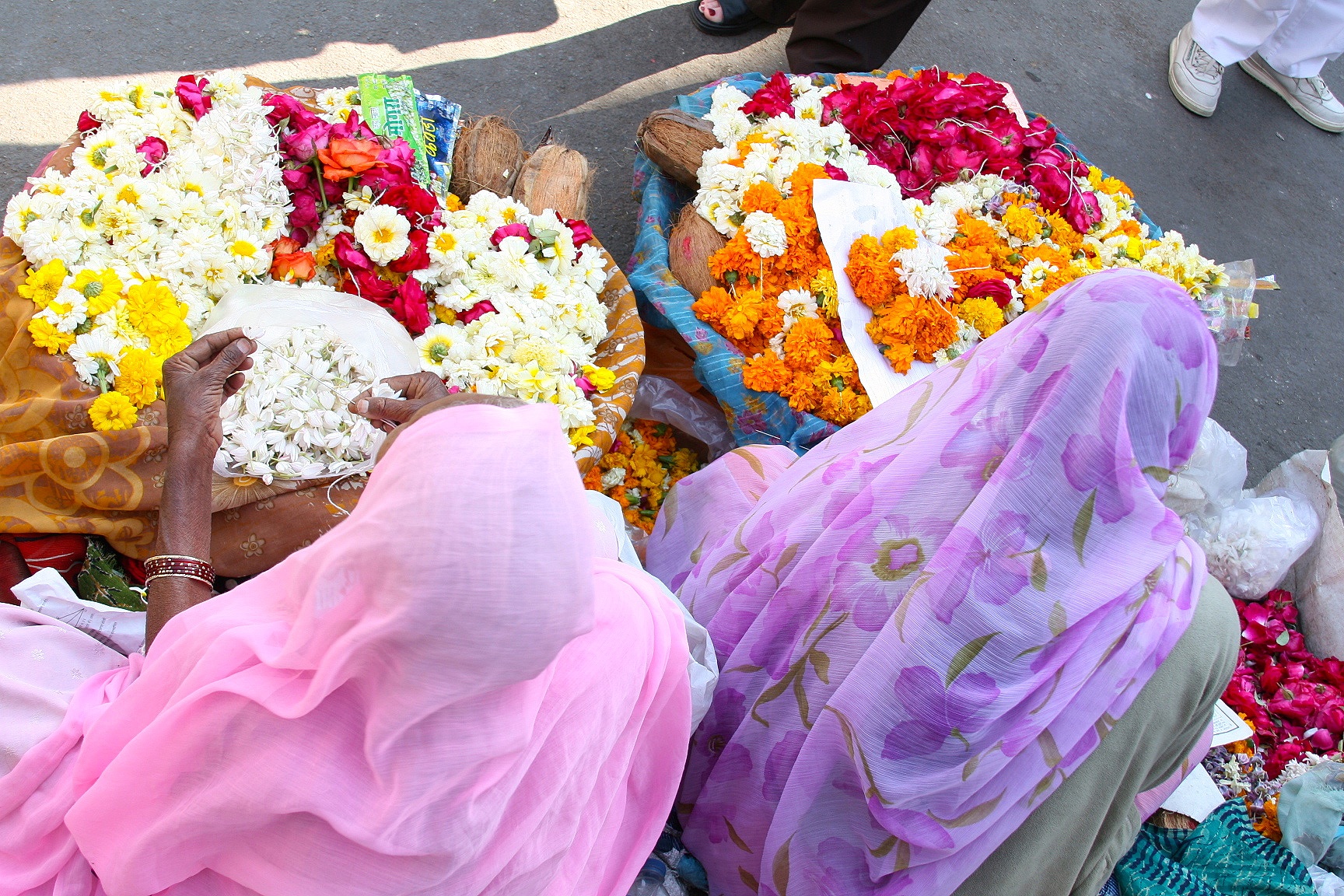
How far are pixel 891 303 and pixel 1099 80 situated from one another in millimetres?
3061

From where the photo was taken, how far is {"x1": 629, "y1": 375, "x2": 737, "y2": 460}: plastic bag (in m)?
2.76

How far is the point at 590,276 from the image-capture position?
7.82 ft

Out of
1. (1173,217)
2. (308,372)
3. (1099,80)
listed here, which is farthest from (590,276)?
(1099,80)

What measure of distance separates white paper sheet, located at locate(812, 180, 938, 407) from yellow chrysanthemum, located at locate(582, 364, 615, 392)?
75 centimetres

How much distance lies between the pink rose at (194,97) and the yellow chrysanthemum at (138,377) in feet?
2.47

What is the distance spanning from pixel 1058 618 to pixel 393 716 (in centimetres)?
92

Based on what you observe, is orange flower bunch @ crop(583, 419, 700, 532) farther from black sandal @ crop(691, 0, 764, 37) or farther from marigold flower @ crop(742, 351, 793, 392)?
black sandal @ crop(691, 0, 764, 37)

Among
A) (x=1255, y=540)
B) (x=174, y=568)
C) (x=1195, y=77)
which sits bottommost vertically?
(x=1255, y=540)

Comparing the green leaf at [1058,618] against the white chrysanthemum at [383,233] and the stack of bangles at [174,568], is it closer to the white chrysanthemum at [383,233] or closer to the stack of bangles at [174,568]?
the stack of bangles at [174,568]

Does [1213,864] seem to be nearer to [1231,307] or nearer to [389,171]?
[1231,307]

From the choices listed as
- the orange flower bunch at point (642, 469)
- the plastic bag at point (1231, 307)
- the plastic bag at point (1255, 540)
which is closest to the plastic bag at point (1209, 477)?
the plastic bag at point (1255, 540)

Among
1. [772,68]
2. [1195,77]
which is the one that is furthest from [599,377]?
[1195,77]

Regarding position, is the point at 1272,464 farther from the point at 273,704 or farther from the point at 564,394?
the point at 273,704

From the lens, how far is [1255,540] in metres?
2.68
